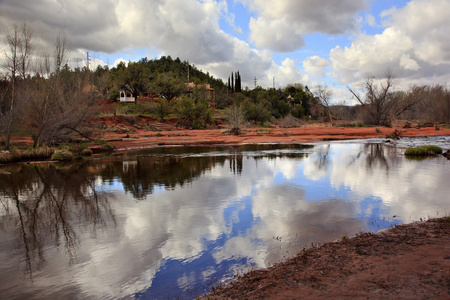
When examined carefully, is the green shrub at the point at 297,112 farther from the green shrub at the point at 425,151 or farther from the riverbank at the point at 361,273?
the riverbank at the point at 361,273

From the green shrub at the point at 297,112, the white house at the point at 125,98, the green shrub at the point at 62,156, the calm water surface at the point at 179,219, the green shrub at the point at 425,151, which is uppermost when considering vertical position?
the white house at the point at 125,98

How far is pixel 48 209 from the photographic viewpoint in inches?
358

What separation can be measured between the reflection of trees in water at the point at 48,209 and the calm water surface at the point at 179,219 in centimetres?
4

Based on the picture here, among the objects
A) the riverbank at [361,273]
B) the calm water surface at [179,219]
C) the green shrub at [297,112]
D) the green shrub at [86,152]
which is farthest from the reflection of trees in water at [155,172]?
the green shrub at [297,112]

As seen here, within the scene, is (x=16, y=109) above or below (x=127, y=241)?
above

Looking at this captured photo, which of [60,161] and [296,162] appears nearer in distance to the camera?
[296,162]

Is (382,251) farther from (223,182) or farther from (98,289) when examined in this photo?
(223,182)

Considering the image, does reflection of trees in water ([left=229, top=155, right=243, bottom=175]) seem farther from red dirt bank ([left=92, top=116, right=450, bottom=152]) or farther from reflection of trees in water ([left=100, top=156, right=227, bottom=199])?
red dirt bank ([left=92, top=116, right=450, bottom=152])

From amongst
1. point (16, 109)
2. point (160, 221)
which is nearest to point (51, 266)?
point (160, 221)

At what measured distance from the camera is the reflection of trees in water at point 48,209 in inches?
259

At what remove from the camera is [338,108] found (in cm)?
7731

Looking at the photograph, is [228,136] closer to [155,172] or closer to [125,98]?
[155,172]

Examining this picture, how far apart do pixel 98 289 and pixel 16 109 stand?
21.5 meters

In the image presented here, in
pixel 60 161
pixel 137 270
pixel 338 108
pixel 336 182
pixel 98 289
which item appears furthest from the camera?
pixel 338 108
